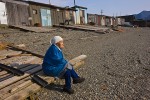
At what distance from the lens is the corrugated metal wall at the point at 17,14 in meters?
22.5

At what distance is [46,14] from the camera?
29.0m

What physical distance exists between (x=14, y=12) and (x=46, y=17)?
6.30m

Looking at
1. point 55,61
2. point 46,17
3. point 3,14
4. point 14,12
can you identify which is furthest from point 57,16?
point 55,61

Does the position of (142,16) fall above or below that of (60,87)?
above

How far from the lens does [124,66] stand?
8594 millimetres

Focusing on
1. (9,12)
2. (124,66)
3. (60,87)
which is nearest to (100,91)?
(60,87)

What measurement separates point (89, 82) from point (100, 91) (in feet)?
2.42

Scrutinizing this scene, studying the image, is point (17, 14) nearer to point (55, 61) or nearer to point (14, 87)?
point (55, 61)

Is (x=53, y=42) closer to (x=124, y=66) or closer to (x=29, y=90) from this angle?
(x=29, y=90)

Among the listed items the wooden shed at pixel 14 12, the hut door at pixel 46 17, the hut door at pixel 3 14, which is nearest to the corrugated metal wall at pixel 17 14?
the wooden shed at pixel 14 12

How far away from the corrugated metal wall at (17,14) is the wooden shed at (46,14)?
43.0 inches

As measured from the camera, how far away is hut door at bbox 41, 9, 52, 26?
28.3m

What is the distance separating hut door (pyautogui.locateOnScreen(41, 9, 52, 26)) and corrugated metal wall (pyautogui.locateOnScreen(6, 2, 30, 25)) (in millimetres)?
3489

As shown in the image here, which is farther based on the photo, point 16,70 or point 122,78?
point 122,78
